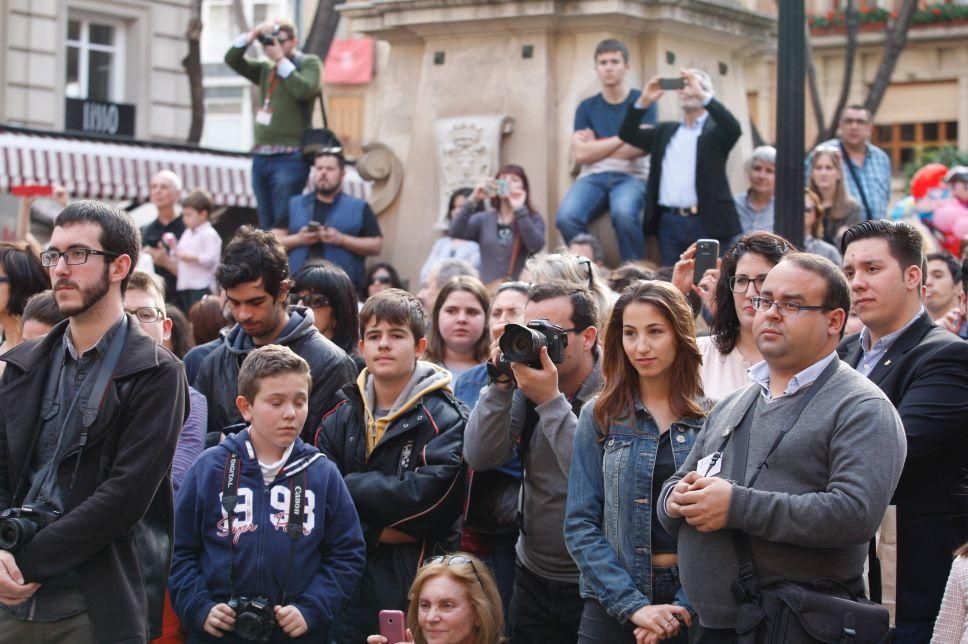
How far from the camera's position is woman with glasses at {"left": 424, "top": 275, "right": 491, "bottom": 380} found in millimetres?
7863

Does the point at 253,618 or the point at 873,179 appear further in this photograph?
the point at 873,179

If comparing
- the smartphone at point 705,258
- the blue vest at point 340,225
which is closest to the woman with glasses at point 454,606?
the smartphone at point 705,258

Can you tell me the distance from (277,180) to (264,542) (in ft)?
19.3

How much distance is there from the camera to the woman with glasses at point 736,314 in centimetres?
633

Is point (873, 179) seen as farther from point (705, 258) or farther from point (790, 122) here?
point (705, 258)

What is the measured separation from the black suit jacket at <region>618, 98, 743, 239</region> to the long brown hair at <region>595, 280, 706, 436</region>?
4153 millimetres

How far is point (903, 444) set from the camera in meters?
4.94

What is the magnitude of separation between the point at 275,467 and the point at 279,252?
131cm

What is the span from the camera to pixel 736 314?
21.4 feet

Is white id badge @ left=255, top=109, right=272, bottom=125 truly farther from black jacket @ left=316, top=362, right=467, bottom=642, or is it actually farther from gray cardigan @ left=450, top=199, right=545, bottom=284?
black jacket @ left=316, top=362, right=467, bottom=642

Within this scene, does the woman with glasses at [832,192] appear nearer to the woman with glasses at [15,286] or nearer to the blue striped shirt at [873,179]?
the blue striped shirt at [873,179]

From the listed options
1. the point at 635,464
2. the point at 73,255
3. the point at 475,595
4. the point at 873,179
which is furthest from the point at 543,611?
the point at 873,179

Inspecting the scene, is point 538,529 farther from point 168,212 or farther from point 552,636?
point 168,212

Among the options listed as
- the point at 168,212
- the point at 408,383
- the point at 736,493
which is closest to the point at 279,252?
the point at 408,383
